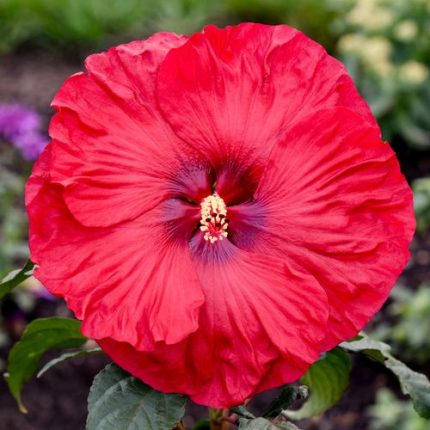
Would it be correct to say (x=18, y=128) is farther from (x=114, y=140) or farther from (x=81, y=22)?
(x=114, y=140)

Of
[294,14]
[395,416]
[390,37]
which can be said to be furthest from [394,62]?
[395,416]

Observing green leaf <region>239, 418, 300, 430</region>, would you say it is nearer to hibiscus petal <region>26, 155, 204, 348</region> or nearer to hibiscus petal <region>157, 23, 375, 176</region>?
hibiscus petal <region>26, 155, 204, 348</region>

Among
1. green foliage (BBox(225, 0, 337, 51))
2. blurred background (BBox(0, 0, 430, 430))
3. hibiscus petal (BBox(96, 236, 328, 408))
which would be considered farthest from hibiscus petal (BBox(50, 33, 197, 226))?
green foliage (BBox(225, 0, 337, 51))

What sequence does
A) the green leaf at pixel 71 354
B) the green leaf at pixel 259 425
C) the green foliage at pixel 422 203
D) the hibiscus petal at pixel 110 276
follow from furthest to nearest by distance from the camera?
the green foliage at pixel 422 203, the green leaf at pixel 71 354, the green leaf at pixel 259 425, the hibiscus petal at pixel 110 276

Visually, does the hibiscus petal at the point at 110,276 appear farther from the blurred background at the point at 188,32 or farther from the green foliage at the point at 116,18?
the green foliage at the point at 116,18

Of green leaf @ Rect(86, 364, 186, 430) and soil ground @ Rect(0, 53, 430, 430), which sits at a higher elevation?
green leaf @ Rect(86, 364, 186, 430)

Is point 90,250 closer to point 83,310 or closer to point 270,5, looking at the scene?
point 83,310

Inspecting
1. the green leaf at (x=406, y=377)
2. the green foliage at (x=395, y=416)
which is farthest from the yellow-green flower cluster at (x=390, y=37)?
the green leaf at (x=406, y=377)
